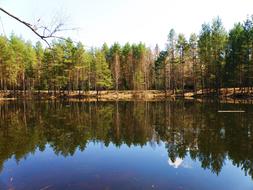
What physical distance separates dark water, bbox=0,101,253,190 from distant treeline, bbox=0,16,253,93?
143 ft

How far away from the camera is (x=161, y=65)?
3118 inches

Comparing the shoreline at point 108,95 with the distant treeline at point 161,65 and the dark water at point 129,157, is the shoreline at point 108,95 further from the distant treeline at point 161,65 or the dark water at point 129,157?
the dark water at point 129,157

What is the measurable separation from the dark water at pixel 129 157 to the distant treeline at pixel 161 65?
1715 inches

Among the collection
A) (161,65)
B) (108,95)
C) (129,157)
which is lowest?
(129,157)

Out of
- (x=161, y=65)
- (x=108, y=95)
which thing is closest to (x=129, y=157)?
(x=108, y=95)

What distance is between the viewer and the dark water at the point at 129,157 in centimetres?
1027

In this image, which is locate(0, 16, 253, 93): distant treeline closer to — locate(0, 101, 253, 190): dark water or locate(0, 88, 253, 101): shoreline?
locate(0, 88, 253, 101): shoreline

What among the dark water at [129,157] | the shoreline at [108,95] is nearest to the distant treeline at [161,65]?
the shoreline at [108,95]

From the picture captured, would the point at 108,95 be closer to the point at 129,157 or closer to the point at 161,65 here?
the point at 161,65

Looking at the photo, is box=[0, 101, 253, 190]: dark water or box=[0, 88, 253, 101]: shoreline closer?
box=[0, 101, 253, 190]: dark water

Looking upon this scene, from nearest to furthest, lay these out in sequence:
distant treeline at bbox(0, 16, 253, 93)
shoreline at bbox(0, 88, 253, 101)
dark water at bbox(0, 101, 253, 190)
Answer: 1. dark water at bbox(0, 101, 253, 190)
2. distant treeline at bbox(0, 16, 253, 93)
3. shoreline at bbox(0, 88, 253, 101)

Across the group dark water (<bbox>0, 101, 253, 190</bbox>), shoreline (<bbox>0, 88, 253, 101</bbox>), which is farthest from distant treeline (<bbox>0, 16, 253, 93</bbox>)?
dark water (<bbox>0, 101, 253, 190</bbox>)

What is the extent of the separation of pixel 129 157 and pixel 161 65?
6683 centimetres

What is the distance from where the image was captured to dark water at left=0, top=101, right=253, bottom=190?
10266 mm
